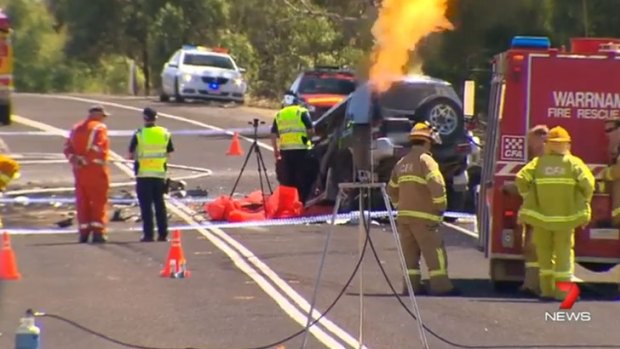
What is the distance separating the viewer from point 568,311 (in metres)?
13.7

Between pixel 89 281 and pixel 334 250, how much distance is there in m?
3.74

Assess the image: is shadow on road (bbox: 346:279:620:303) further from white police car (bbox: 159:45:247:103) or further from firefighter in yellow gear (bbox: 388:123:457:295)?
white police car (bbox: 159:45:247:103)

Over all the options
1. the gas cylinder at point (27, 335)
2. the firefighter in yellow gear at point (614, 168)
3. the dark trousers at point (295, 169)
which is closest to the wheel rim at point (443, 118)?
the dark trousers at point (295, 169)

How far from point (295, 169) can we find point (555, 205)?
8.34 metres

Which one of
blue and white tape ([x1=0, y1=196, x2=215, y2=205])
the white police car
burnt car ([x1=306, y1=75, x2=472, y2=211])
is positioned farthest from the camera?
the white police car

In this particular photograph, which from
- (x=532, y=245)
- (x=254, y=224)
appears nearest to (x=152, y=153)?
(x=254, y=224)

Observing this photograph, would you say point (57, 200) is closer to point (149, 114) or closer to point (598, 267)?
point (149, 114)

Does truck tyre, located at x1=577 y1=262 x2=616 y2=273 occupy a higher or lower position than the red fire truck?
lower

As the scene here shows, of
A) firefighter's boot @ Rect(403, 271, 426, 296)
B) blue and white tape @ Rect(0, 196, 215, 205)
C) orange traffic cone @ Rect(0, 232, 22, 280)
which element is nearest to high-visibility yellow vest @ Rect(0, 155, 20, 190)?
orange traffic cone @ Rect(0, 232, 22, 280)

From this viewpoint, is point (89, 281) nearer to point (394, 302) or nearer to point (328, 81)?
point (394, 302)

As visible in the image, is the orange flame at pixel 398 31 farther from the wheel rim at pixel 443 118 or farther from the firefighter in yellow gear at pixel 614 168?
the wheel rim at pixel 443 118

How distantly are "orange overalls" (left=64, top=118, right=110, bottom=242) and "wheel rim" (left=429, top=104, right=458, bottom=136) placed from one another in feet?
14.2

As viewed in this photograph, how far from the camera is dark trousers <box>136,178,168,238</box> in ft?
63.8

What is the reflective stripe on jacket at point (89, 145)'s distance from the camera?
64.4ft
